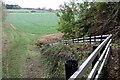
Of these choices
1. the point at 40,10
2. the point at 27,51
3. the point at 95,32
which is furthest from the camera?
the point at 95,32

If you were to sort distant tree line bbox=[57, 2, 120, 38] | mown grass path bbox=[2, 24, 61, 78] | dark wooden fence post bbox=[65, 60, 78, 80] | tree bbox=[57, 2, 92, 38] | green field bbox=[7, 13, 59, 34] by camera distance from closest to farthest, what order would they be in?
dark wooden fence post bbox=[65, 60, 78, 80], green field bbox=[7, 13, 59, 34], mown grass path bbox=[2, 24, 61, 78], distant tree line bbox=[57, 2, 120, 38], tree bbox=[57, 2, 92, 38]

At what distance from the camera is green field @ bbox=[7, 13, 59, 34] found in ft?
12.4

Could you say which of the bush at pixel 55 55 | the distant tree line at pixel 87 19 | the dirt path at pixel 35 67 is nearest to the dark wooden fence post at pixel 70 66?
the bush at pixel 55 55

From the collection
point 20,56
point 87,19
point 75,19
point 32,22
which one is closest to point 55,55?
point 20,56

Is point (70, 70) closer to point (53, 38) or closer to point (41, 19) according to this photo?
point (41, 19)

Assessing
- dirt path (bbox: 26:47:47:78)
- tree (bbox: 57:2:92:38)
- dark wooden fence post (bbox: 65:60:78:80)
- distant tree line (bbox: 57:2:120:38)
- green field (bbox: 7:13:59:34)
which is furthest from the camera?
tree (bbox: 57:2:92:38)

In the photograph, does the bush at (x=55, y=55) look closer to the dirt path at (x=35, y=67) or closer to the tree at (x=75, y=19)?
the dirt path at (x=35, y=67)

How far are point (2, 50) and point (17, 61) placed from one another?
46 centimetres

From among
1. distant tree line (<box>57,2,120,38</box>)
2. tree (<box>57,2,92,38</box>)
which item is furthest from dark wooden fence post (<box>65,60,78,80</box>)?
tree (<box>57,2,92,38</box>)

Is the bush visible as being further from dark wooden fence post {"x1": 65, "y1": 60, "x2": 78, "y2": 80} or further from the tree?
dark wooden fence post {"x1": 65, "y1": 60, "x2": 78, "y2": 80}

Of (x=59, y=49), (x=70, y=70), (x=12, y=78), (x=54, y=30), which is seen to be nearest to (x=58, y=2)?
(x=54, y=30)

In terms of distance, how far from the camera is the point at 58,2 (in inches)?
177

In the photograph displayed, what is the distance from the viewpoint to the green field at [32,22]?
378cm

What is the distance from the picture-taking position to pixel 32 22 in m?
3.90
